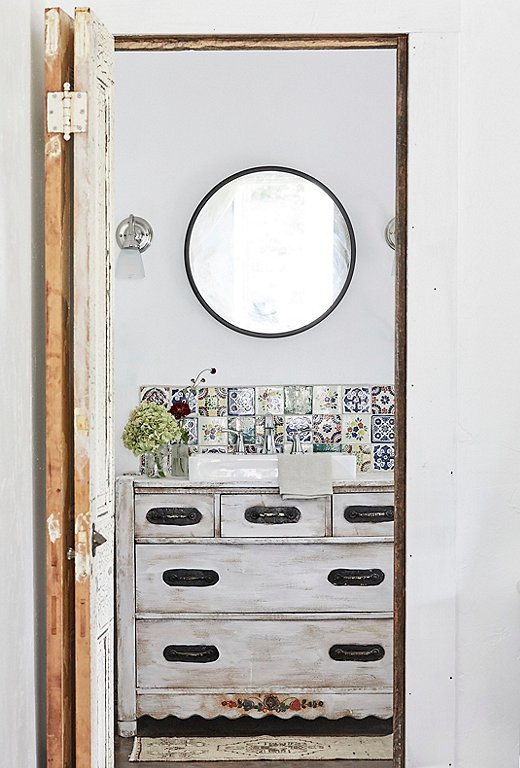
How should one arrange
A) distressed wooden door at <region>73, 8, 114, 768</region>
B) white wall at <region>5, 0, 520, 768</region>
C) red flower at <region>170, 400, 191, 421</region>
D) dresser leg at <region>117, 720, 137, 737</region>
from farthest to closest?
1. red flower at <region>170, 400, 191, 421</region>
2. dresser leg at <region>117, 720, 137, 737</region>
3. white wall at <region>5, 0, 520, 768</region>
4. distressed wooden door at <region>73, 8, 114, 768</region>

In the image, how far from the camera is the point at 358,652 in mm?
3771

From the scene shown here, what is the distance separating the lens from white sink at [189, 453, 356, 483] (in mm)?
3848

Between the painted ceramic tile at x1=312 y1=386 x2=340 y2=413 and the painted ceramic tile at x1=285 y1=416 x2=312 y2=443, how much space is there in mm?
58

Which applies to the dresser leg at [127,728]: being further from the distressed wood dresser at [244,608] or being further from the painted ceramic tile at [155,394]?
the painted ceramic tile at [155,394]

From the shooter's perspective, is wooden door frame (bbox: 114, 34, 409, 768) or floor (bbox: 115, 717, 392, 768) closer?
wooden door frame (bbox: 114, 34, 409, 768)

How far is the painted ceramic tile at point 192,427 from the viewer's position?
4289mm

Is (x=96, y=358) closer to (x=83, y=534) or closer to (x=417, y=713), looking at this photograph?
(x=83, y=534)

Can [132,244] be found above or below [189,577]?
above

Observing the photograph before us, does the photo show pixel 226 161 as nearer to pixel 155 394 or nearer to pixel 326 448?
pixel 155 394

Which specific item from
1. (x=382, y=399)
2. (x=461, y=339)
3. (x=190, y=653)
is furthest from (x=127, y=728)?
(x=461, y=339)

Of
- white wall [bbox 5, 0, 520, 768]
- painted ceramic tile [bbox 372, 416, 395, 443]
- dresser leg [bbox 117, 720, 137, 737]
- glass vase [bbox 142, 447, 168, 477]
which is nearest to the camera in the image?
white wall [bbox 5, 0, 520, 768]

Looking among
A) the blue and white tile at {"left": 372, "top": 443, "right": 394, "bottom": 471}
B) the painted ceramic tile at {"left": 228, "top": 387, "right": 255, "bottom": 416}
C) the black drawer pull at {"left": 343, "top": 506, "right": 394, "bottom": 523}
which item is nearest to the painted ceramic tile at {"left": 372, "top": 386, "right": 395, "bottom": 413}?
the blue and white tile at {"left": 372, "top": 443, "right": 394, "bottom": 471}

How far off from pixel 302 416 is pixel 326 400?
128 millimetres

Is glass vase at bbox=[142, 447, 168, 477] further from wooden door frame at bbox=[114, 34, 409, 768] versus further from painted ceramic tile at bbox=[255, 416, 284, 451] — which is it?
wooden door frame at bbox=[114, 34, 409, 768]
